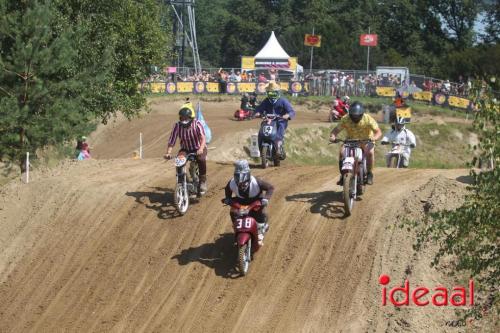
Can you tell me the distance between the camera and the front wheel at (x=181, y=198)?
1550 cm

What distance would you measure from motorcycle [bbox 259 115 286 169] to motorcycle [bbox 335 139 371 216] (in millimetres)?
3632

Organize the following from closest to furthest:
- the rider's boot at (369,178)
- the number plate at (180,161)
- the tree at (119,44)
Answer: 1. the number plate at (180,161)
2. the rider's boot at (369,178)
3. the tree at (119,44)

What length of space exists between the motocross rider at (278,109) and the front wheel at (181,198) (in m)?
3.81

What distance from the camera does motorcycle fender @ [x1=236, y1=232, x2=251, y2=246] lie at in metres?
12.8

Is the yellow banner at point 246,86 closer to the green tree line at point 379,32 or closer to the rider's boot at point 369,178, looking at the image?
the green tree line at point 379,32

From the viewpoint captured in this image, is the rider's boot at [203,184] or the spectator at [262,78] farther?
the spectator at [262,78]

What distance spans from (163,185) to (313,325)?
21.9 ft

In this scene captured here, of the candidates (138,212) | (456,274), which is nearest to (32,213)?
(138,212)

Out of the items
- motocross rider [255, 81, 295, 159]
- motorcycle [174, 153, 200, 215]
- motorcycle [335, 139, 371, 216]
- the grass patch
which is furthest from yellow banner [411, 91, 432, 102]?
motorcycle [174, 153, 200, 215]

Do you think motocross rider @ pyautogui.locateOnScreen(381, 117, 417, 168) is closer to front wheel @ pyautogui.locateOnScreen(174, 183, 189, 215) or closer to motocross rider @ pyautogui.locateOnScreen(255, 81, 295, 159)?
motocross rider @ pyautogui.locateOnScreen(255, 81, 295, 159)

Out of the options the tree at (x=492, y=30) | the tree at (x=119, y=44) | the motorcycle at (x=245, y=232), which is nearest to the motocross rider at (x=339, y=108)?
the tree at (x=119, y=44)

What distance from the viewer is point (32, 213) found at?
56.4 feet

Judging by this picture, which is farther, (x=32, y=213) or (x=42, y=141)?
(x=42, y=141)

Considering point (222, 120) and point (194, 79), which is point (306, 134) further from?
point (194, 79)
